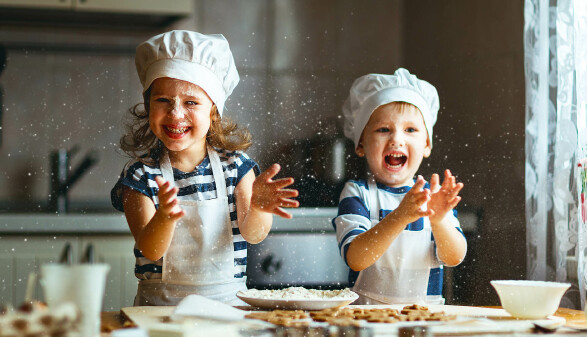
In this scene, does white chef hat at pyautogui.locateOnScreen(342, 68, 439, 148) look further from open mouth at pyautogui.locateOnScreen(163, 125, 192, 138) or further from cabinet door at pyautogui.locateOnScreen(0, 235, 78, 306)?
cabinet door at pyautogui.locateOnScreen(0, 235, 78, 306)

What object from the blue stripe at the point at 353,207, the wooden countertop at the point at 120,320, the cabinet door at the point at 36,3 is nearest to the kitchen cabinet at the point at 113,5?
the cabinet door at the point at 36,3

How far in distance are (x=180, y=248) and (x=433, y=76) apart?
94 centimetres

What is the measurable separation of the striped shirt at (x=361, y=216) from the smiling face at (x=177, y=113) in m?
0.26

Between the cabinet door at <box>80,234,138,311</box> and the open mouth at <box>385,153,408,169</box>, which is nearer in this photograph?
the open mouth at <box>385,153,408,169</box>

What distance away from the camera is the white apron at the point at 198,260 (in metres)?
0.97

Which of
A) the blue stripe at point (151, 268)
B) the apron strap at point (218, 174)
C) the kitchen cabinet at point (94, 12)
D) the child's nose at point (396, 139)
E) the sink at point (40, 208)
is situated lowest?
the blue stripe at point (151, 268)

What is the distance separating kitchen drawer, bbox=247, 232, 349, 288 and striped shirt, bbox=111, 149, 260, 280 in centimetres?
50

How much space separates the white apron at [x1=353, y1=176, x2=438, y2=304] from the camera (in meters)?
1.08

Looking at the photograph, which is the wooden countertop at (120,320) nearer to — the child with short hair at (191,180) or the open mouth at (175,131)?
the child with short hair at (191,180)

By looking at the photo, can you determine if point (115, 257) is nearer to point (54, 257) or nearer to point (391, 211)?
point (54, 257)

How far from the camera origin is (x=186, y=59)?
1004 millimetres

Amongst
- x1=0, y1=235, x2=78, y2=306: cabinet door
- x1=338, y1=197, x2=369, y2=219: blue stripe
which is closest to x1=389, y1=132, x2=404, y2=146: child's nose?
x1=338, y1=197, x2=369, y2=219: blue stripe

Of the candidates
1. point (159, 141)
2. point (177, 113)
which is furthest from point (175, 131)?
point (159, 141)

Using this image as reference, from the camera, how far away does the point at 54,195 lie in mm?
1656
